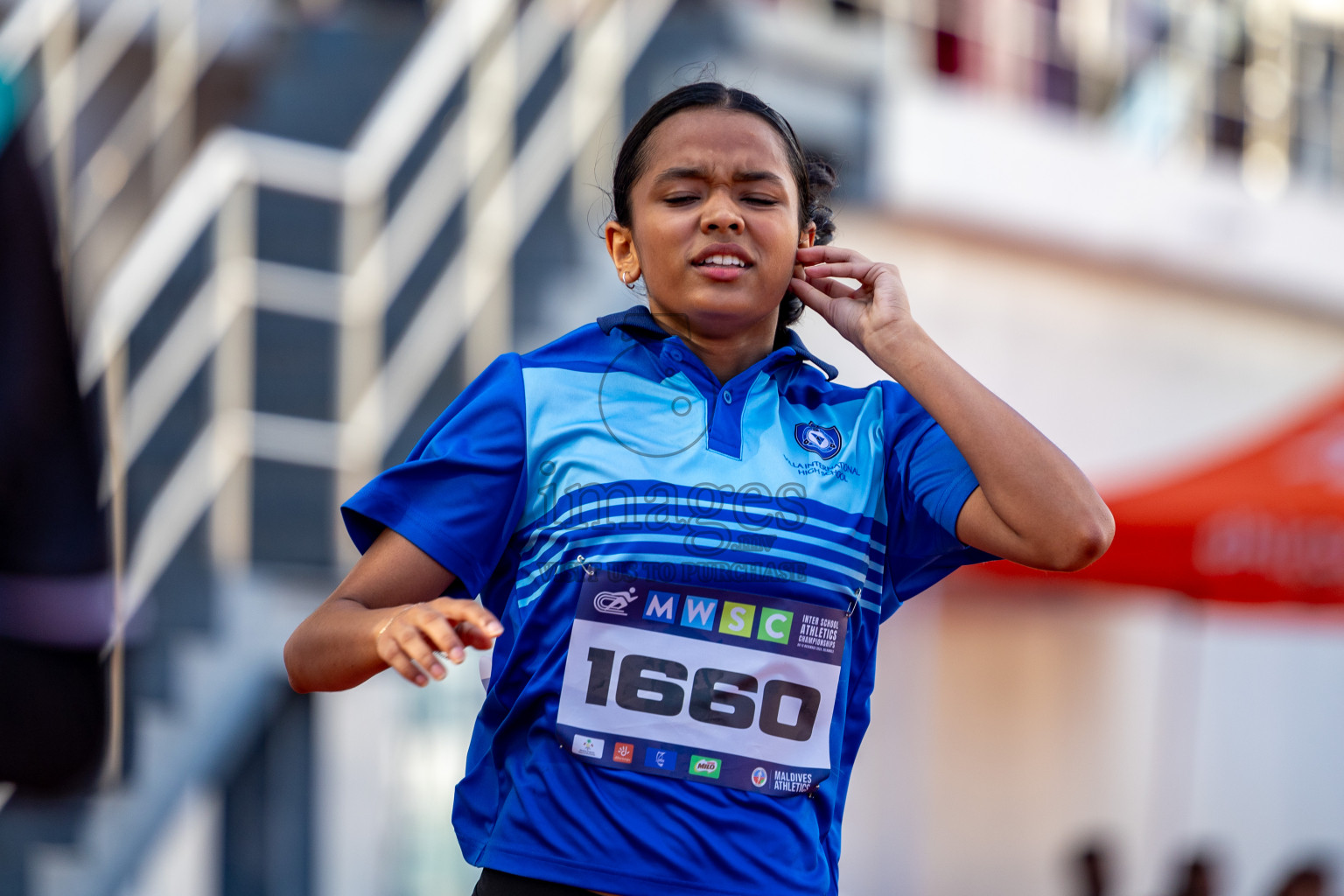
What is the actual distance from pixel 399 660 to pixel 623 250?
69cm

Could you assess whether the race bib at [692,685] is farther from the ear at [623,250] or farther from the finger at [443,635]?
the ear at [623,250]

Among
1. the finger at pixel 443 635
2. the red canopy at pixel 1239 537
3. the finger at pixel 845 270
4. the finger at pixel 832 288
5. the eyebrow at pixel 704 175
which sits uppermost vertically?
the red canopy at pixel 1239 537

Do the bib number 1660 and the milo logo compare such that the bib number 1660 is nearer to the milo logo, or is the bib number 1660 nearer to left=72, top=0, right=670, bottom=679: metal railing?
the milo logo

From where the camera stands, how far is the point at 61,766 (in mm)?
1709

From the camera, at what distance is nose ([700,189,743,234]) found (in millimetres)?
1717

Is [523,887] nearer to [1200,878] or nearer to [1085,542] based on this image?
[1085,542]

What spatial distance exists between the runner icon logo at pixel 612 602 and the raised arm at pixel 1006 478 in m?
0.40

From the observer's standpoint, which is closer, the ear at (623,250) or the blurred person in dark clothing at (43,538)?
the blurred person in dark clothing at (43,538)

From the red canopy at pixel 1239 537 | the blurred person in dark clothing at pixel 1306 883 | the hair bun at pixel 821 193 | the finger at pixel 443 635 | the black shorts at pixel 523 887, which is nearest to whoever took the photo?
the finger at pixel 443 635

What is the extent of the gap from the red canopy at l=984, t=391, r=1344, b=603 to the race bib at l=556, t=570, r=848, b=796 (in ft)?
11.4

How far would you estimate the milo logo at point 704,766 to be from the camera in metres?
1.58

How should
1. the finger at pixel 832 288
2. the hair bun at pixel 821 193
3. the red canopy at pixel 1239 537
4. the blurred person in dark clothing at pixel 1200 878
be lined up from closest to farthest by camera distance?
the finger at pixel 832 288 → the hair bun at pixel 821 193 → the red canopy at pixel 1239 537 → the blurred person in dark clothing at pixel 1200 878

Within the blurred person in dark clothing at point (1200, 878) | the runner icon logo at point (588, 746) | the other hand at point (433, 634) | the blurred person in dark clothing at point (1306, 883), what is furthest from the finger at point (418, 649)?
the blurred person in dark clothing at point (1200, 878)

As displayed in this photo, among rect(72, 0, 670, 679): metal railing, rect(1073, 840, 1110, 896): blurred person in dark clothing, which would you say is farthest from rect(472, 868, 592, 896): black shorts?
rect(1073, 840, 1110, 896): blurred person in dark clothing
